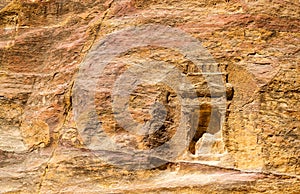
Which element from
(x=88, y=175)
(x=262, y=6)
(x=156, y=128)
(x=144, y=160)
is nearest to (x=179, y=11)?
(x=262, y=6)

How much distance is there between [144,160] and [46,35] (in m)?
Result: 2.52

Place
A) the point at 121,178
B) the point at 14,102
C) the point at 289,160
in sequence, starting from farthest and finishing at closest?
the point at 14,102, the point at 121,178, the point at 289,160

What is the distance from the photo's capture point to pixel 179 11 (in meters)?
6.42

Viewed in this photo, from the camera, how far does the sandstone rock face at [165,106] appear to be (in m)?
5.92

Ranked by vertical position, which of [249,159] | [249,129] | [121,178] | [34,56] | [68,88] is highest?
[34,56]

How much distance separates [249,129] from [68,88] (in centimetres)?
265

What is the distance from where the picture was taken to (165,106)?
618 centimetres

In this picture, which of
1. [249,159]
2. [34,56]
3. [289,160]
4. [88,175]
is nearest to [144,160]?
[88,175]

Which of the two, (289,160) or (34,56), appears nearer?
(289,160)

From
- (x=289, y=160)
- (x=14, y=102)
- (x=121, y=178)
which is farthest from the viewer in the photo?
(x=14, y=102)

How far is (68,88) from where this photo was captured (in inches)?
253

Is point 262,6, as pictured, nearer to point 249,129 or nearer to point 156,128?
point 249,129

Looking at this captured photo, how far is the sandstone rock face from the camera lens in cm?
592

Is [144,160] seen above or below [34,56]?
below
